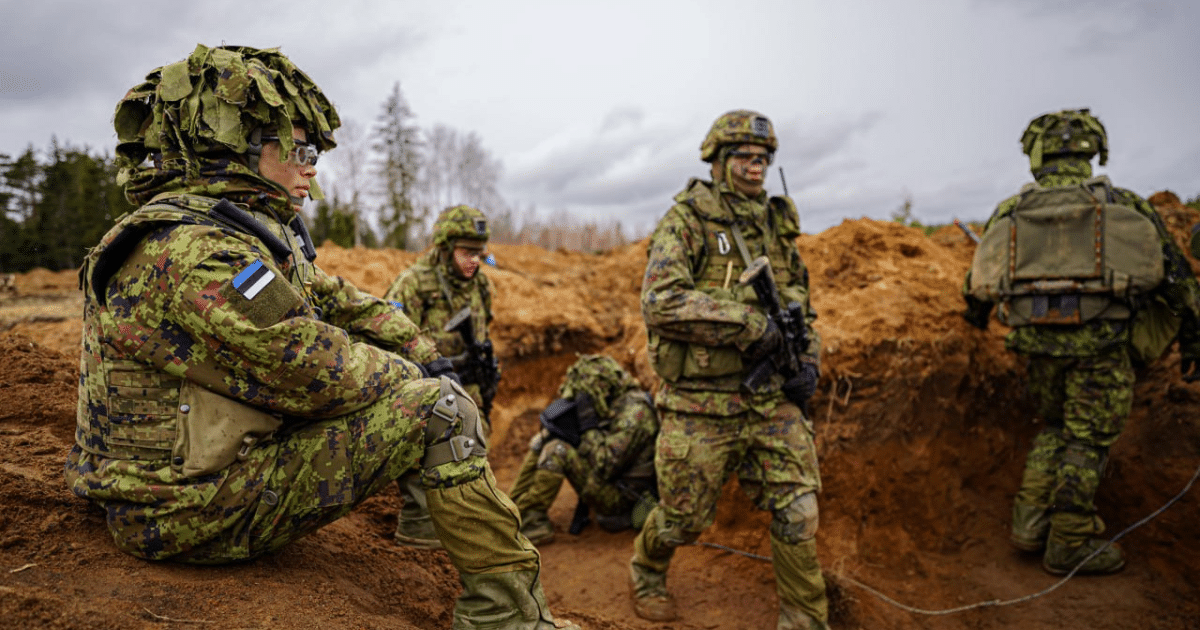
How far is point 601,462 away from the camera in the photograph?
19.2 ft

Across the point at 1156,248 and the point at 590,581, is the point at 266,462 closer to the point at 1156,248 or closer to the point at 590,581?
the point at 590,581

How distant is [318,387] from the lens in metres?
2.32

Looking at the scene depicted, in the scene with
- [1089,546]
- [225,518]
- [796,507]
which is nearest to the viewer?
[225,518]

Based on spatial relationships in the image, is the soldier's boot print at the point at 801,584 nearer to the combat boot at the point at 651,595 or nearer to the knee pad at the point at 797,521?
the knee pad at the point at 797,521

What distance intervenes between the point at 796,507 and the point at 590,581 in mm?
1985

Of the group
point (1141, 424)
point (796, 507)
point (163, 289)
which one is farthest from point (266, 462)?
point (1141, 424)

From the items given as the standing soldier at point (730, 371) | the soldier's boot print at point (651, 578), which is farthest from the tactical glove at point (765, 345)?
the soldier's boot print at point (651, 578)

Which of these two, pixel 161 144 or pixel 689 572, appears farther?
pixel 689 572

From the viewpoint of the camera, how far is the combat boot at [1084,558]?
5289 mm

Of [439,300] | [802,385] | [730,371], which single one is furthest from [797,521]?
[439,300]

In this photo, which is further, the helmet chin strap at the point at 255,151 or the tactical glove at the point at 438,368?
the tactical glove at the point at 438,368

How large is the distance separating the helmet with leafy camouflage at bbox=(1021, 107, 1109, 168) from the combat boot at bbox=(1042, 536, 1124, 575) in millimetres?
2996

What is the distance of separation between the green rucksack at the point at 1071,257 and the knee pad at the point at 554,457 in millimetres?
3742

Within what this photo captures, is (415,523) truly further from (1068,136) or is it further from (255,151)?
(1068,136)
